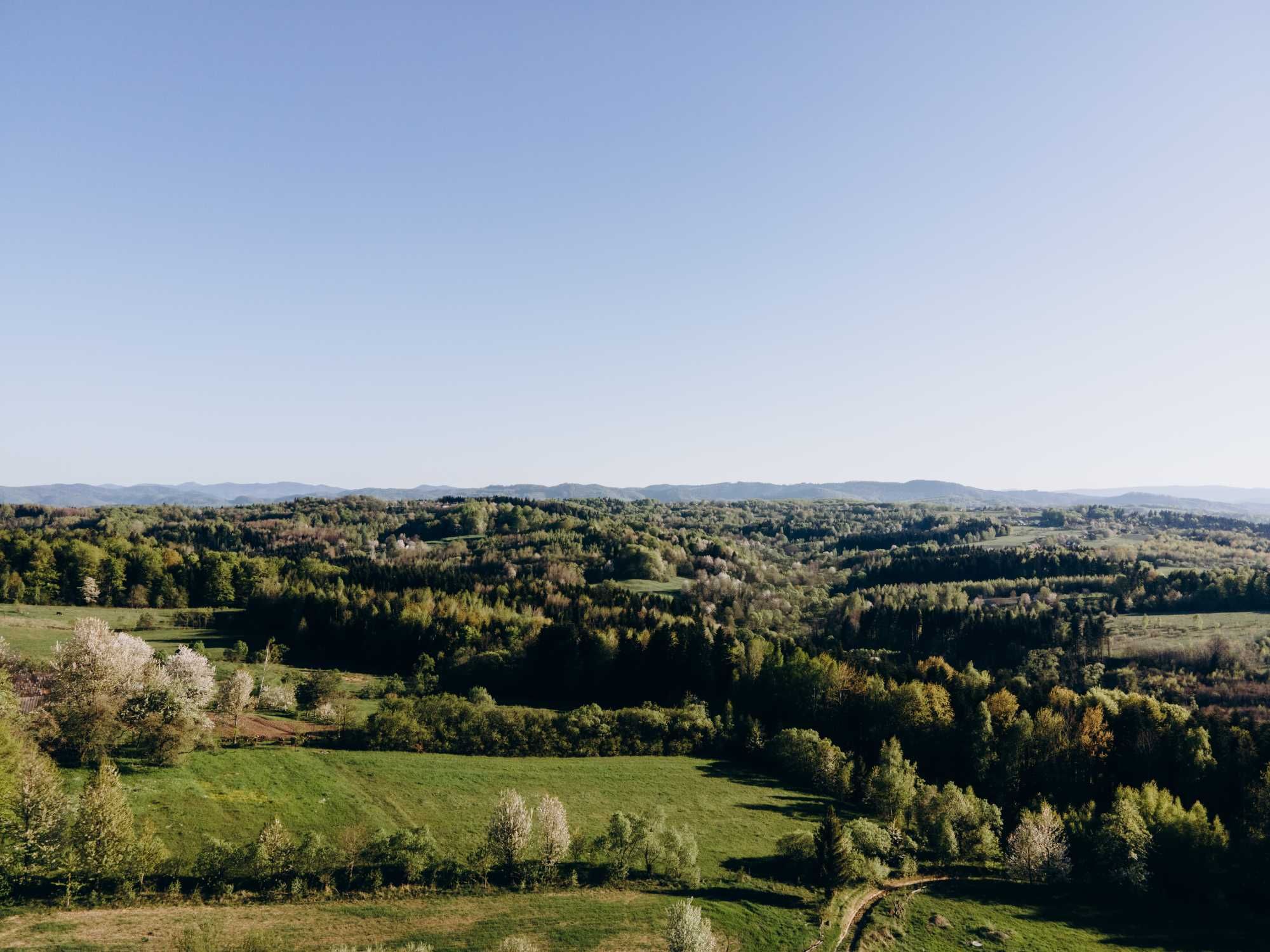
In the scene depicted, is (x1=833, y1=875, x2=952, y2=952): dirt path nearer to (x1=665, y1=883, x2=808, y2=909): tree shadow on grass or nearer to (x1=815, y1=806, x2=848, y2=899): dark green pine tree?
(x1=815, y1=806, x2=848, y2=899): dark green pine tree

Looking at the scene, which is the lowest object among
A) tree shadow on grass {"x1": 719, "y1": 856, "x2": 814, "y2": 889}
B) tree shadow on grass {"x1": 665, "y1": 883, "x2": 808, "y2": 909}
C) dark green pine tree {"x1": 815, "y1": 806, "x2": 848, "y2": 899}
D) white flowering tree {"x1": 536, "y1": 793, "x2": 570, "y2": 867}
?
tree shadow on grass {"x1": 719, "y1": 856, "x2": 814, "y2": 889}

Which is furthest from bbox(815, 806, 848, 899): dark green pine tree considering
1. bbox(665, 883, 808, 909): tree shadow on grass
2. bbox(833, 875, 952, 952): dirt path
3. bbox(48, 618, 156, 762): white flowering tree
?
bbox(48, 618, 156, 762): white flowering tree

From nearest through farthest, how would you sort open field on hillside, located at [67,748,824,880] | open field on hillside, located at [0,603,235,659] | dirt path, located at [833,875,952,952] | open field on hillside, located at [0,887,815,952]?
1. open field on hillside, located at [0,887,815,952]
2. dirt path, located at [833,875,952,952]
3. open field on hillside, located at [67,748,824,880]
4. open field on hillside, located at [0,603,235,659]

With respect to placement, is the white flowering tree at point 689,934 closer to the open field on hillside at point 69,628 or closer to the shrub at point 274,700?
the shrub at point 274,700

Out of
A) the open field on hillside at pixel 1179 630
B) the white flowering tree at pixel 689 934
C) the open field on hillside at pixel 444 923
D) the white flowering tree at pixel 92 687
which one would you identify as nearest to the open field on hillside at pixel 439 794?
the white flowering tree at pixel 92 687

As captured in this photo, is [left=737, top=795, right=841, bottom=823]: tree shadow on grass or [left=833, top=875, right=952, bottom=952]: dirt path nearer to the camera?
[left=833, top=875, right=952, bottom=952]: dirt path

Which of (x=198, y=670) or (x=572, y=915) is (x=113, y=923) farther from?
(x=198, y=670)

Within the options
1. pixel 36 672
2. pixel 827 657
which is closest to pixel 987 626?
pixel 827 657
